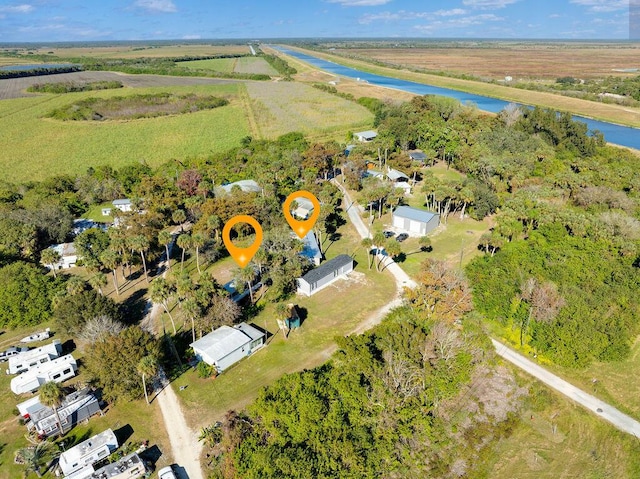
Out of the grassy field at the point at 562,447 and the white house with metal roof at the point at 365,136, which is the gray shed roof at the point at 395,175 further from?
the grassy field at the point at 562,447

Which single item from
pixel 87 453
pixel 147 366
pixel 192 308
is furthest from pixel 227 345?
pixel 87 453

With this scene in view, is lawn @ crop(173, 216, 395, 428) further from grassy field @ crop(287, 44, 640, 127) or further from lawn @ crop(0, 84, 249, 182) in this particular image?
grassy field @ crop(287, 44, 640, 127)

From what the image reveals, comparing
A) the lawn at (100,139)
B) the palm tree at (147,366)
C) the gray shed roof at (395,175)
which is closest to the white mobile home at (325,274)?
the palm tree at (147,366)

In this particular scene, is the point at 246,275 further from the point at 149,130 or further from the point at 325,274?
the point at 149,130

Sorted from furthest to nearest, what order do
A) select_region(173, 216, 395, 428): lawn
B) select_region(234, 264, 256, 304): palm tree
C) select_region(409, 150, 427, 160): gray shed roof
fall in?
select_region(409, 150, 427, 160): gray shed roof
select_region(234, 264, 256, 304): palm tree
select_region(173, 216, 395, 428): lawn

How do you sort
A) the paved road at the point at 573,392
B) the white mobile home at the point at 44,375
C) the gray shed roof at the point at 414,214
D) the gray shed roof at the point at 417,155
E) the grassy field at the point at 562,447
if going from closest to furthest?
1. the grassy field at the point at 562,447
2. the paved road at the point at 573,392
3. the white mobile home at the point at 44,375
4. the gray shed roof at the point at 414,214
5. the gray shed roof at the point at 417,155

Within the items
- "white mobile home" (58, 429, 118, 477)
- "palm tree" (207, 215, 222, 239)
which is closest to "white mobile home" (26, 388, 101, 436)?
"white mobile home" (58, 429, 118, 477)

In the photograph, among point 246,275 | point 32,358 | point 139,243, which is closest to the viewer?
point 32,358
